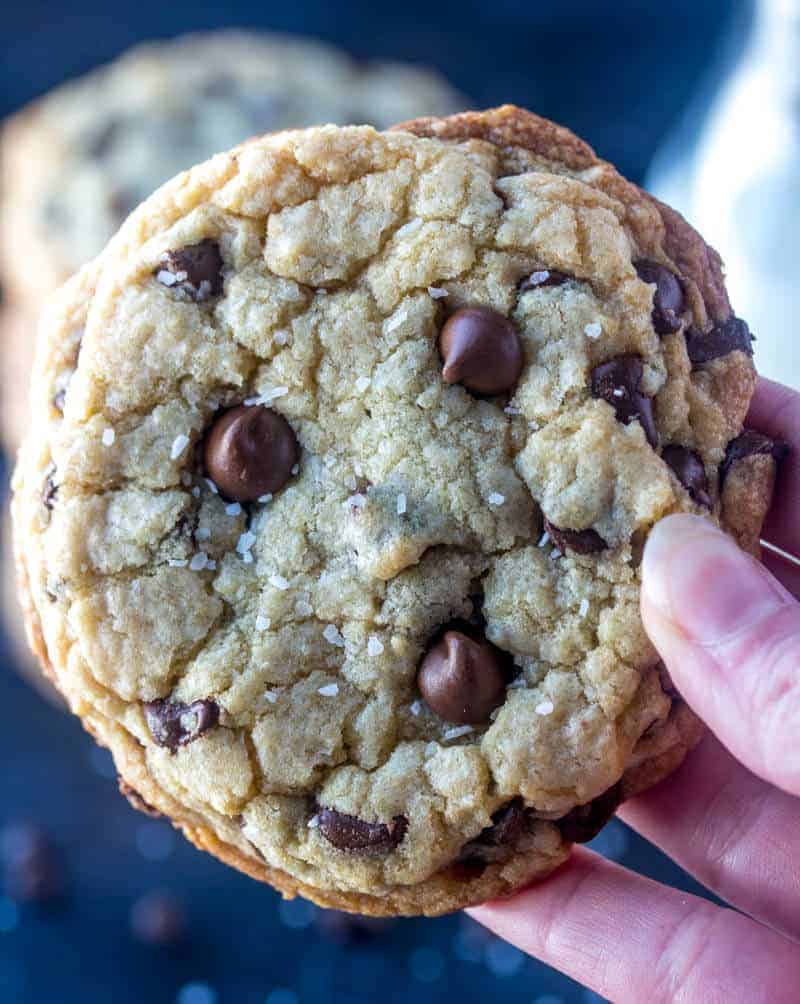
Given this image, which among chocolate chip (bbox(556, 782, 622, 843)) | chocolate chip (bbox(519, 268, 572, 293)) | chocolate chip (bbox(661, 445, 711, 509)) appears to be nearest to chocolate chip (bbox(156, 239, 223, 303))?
chocolate chip (bbox(519, 268, 572, 293))

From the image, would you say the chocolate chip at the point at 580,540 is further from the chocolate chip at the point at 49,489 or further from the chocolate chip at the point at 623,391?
the chocolate chip at the point at 49,489

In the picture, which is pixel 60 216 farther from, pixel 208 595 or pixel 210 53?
pixel 208 595

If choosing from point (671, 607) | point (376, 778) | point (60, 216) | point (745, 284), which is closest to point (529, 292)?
point (671, 607)

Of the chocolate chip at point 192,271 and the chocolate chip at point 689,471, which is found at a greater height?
the chocolate chip at point 689,471

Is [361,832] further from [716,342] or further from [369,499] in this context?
[716,342]

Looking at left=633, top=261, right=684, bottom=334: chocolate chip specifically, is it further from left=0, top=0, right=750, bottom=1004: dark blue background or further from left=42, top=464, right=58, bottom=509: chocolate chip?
left=0, top=0, right=750, bottom=1004: dark blue background

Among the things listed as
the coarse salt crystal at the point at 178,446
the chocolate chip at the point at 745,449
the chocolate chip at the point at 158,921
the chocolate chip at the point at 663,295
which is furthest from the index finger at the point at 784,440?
the chocolate chip at the point at 158,921
